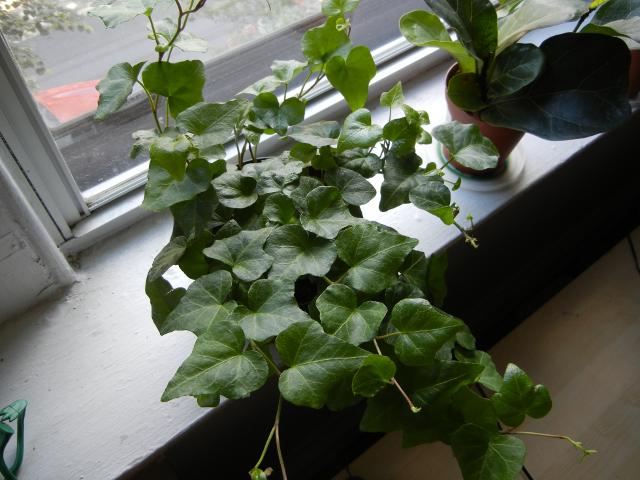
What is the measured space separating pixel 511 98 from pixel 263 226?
1.15ft

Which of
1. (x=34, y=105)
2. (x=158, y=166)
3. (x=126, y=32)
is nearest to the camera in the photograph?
Answer: (x=158, y=166)

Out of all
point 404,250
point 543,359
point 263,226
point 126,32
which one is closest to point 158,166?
point 263,226

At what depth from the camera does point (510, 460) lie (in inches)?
18.3

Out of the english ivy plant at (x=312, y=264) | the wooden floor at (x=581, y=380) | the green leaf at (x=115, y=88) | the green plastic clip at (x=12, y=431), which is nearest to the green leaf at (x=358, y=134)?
the english ivy plant at (x=312, y=264)

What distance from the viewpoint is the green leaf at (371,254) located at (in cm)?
47

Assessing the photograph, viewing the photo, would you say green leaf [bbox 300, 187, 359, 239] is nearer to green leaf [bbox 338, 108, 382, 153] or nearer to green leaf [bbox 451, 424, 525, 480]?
green leaf [bbox 338, 108, 382, 153]

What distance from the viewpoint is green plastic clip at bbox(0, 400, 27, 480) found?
21.1 inches

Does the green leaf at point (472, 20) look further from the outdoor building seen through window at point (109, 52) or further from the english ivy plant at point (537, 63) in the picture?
the outdoor building seen through window at point (109, 52)

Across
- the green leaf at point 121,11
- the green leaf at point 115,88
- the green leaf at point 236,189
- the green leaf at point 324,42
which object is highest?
the green leaf at point 121,11

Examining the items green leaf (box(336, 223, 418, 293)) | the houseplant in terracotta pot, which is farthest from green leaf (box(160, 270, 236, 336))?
the houseplant in terracotta pot

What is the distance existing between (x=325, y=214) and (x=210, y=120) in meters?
0.14

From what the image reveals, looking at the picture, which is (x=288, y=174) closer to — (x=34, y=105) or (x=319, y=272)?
(x=319, y=272)

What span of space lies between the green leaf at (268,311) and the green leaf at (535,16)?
40 cm

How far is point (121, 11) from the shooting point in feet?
1.48
